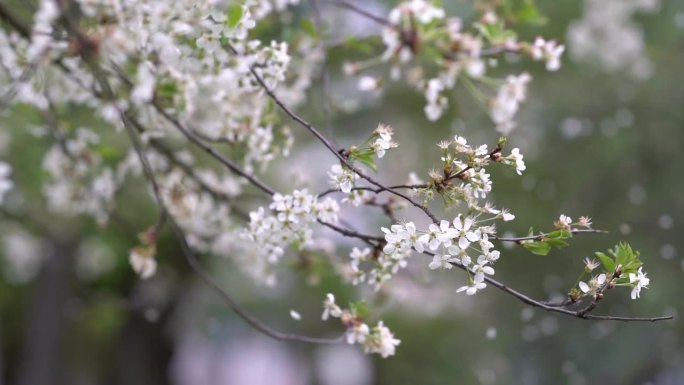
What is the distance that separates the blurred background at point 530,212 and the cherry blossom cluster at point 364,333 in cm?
51

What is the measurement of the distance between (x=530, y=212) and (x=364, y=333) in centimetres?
243

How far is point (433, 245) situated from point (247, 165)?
30.0 inches

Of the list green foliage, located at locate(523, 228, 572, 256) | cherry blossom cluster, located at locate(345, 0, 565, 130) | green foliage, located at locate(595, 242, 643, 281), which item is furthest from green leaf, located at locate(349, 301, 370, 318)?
cherry blossom cluster, located at locate(345, 0, 565, 130)

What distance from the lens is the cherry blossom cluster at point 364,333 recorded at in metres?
1.69

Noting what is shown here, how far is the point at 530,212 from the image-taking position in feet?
13.0

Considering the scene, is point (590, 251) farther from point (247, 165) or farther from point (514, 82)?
point (247, 165)

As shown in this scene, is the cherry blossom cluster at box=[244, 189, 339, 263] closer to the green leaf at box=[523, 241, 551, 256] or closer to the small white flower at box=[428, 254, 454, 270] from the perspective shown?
the small white flower at box=[428, 254, 454, 270]

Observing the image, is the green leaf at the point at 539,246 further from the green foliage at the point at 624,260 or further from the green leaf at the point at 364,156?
the green leaf at the point at 364,156

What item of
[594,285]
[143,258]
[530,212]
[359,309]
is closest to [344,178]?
[359,309]

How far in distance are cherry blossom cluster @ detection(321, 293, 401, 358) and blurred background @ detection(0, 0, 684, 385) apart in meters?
0.51

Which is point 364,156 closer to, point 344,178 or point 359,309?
point 344,178

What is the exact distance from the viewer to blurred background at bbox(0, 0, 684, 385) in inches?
142

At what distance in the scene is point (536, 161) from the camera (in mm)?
4184

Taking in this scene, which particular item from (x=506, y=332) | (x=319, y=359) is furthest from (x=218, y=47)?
(x=319, y=359)
